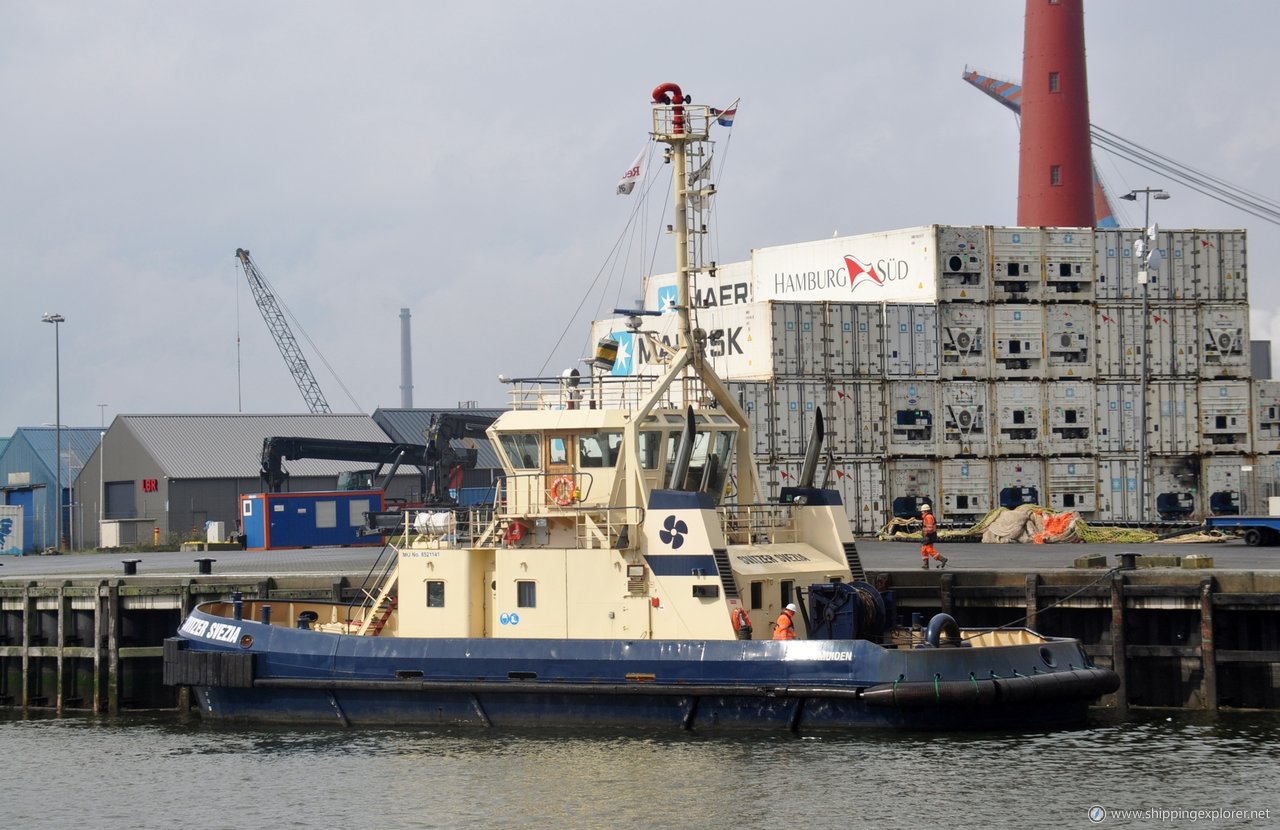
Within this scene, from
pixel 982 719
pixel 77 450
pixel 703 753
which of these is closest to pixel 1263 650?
pixel 982 719

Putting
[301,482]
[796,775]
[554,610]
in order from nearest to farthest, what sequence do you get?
[796,775], [554,610], [301,482]

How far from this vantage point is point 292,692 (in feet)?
68.5

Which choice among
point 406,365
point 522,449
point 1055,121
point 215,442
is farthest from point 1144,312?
point 406,365

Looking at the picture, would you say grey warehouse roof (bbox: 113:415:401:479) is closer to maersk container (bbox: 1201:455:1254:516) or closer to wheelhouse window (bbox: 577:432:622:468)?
maersk container (bbox: 1201:455:1254:516)

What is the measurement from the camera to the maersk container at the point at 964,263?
3753cm

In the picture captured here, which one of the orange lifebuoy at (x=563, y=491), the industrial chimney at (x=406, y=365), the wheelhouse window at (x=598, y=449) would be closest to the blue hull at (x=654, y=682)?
the orange lifebuoy at (x=563, y=491)

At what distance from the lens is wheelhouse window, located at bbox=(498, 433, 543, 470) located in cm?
2048

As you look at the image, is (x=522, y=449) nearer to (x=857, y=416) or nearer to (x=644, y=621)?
(x=644, y=621)

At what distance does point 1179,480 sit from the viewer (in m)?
37.5

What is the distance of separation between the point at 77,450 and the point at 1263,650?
2222 inches

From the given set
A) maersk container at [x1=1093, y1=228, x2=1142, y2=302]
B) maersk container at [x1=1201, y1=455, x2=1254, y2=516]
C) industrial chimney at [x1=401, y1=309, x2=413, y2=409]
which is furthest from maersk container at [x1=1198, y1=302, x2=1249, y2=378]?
industrial chimney at [x1=401, y1=309, x2=413, y2=409]

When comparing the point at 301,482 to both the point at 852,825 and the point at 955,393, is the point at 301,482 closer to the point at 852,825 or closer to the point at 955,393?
the point at 955,393

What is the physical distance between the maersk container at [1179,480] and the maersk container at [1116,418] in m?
0.78

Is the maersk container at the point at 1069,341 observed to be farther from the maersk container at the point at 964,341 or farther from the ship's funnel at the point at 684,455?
the ship's funnel at the point at 684,455
